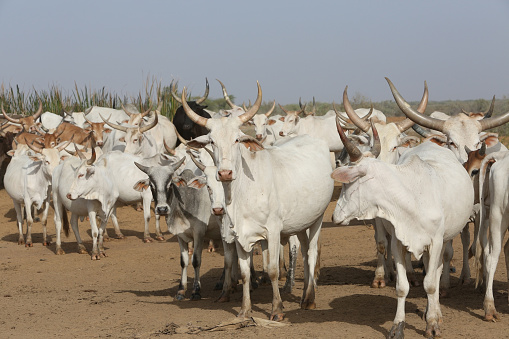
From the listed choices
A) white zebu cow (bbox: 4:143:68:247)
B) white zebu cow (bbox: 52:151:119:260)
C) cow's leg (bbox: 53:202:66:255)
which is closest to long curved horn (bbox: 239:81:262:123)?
white zebu cow (bbox: 52:151:119:260)

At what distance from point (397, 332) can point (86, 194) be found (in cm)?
752

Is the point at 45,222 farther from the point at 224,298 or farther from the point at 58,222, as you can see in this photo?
the point at 224,298

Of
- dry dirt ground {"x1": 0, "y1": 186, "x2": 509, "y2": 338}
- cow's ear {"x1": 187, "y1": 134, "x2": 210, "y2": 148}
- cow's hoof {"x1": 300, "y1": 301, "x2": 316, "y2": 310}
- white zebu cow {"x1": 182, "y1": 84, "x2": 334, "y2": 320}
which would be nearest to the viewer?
dry dirt ground {"x1": 0, "y1": 186, "x2": 509, "y2": 338}

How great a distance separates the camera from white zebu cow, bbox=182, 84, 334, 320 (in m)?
7.44

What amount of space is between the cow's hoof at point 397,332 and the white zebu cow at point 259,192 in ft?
4.67

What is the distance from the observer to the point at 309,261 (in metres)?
8.53

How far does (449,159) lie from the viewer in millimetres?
7633

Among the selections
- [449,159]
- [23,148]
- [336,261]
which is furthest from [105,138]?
[449,159]

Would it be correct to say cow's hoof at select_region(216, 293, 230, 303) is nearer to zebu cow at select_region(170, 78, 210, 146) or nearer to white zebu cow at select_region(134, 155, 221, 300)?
white zebu cow at select_region(134, 155, 221, 300)

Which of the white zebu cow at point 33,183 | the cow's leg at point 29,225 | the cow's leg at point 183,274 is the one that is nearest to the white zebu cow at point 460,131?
the cow's leg at point 183,274

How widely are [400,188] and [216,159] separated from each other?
191cm

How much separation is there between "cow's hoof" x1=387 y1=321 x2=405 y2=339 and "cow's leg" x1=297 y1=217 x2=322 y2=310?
1.78 metres

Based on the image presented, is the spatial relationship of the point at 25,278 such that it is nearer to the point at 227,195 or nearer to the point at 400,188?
the point at 227,195

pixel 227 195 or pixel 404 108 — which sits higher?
pixel 404 108
